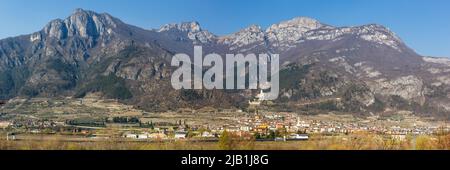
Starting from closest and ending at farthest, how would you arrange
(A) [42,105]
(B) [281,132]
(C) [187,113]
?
1. (B) [281,132]
2. (C) [187,113]
3. (A) [42,105]

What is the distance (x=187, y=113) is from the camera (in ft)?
556

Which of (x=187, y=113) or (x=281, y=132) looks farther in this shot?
(x=187, y=113)
